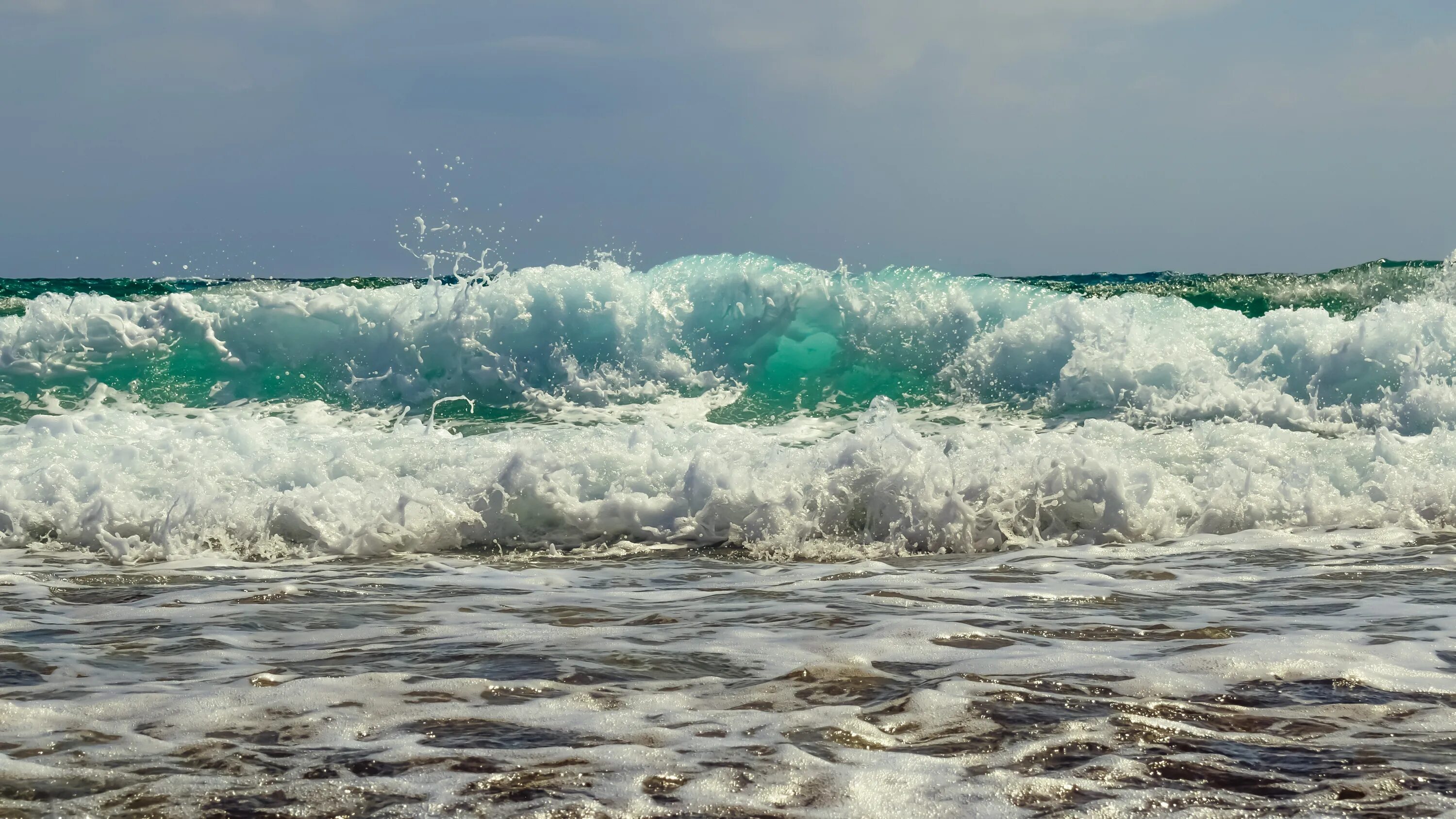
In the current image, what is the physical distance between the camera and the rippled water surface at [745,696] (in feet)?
9.04

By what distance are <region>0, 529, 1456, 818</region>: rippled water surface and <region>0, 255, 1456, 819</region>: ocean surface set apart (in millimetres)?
20

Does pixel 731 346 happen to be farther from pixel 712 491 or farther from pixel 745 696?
pixel 745 696

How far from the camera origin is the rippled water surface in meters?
2.76

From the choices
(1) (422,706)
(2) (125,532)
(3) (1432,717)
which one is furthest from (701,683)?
(2) (125,532)

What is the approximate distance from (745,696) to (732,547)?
351 centimetres

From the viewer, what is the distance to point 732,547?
7082 millimetres

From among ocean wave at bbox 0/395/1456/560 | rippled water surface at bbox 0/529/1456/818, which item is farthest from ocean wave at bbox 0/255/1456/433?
rippled water surface at bbox 0/529/1456/818

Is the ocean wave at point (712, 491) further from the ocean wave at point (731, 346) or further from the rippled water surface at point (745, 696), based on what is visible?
the ocean wave at point (731, 346)

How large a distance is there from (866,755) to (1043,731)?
1.68ft

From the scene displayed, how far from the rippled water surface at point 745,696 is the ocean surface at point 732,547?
0.06 ft

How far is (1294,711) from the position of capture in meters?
3.34

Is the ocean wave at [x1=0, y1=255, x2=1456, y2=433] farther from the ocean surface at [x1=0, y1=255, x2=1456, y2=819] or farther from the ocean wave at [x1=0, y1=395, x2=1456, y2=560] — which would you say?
the ocean wave at [x1=0, y1=395, x2=1456, y2=560]

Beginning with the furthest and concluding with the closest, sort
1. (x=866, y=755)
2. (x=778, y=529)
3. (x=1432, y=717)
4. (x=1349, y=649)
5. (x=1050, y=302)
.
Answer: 1. (x=1050, y=302)
2. (x=778, y=529)
3. (x=1349, y=649)
4. (x=1432, y=717)
5. (x=866, y=755)

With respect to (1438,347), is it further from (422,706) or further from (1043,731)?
(422,706)
